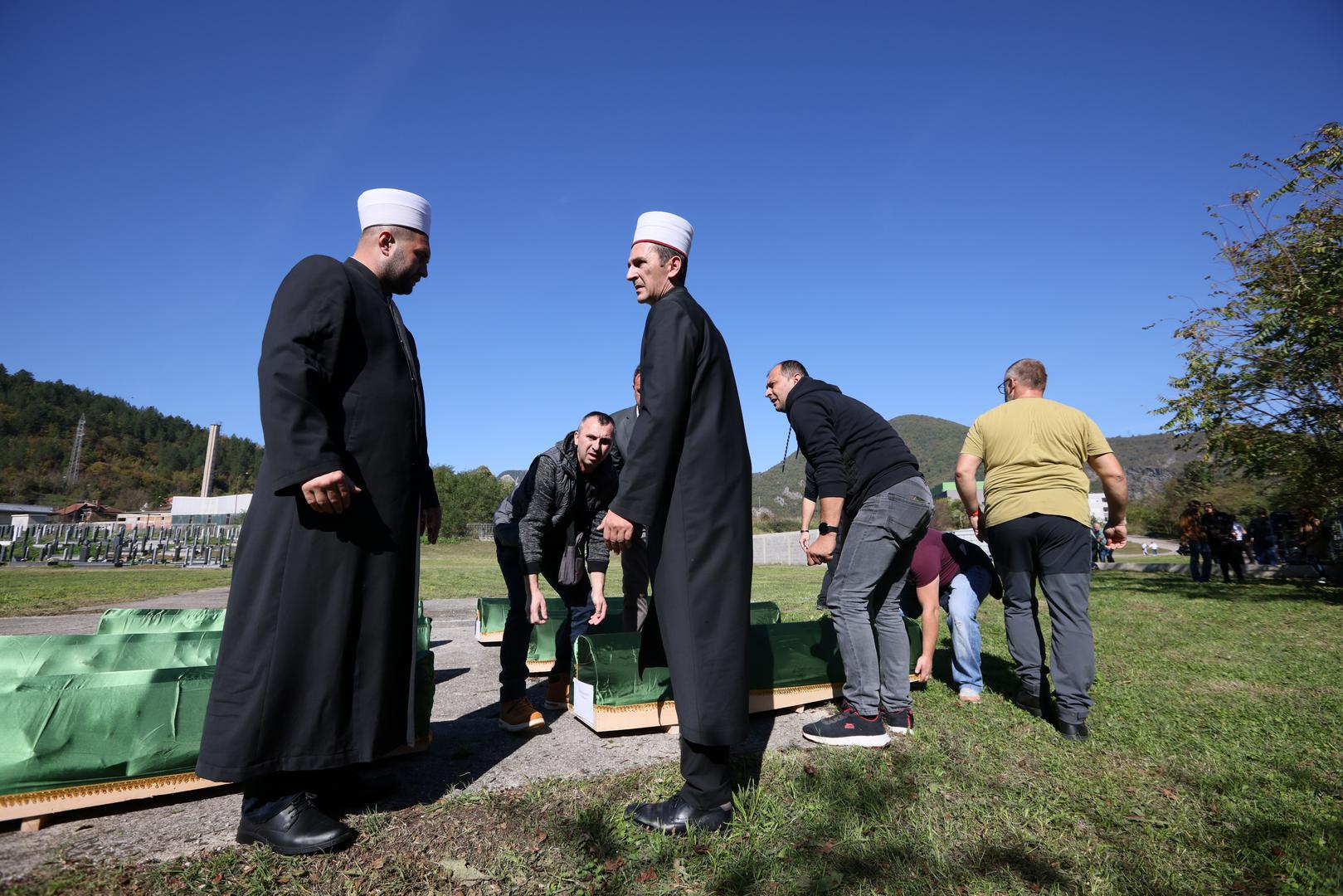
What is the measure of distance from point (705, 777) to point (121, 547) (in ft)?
103

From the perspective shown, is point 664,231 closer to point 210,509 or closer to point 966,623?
point 966,623

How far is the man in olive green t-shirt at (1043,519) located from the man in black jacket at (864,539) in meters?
0.69

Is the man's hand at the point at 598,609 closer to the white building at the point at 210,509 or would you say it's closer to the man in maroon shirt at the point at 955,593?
the man in maroon shirt at the point at 955,593

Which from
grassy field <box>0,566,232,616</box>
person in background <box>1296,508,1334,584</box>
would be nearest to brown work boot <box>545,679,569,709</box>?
grassy field <box>0,566,232,616</box>

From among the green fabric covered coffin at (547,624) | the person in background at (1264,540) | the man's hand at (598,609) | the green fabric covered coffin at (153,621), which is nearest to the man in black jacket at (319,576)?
the man's hand at (598,609)

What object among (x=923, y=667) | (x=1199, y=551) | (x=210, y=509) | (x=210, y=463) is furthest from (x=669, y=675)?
(x=210, y=463)

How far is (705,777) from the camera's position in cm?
265

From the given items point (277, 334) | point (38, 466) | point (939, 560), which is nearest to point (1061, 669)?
point (939, 560)

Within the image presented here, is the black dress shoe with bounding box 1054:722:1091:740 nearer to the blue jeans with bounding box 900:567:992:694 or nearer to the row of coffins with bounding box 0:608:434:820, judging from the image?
the blue jeans with bounding box 900:567:992:694

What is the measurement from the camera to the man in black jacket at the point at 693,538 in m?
2.64

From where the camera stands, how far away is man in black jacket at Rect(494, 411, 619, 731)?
13.4ft

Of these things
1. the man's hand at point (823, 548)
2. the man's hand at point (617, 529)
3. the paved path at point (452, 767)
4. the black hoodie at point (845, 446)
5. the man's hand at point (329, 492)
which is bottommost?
the paved path at point (452, 767)

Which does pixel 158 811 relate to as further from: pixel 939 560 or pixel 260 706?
pixel 939 560

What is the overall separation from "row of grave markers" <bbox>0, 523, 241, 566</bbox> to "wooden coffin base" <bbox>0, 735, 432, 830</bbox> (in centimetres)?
2717
